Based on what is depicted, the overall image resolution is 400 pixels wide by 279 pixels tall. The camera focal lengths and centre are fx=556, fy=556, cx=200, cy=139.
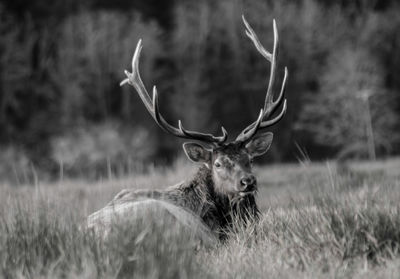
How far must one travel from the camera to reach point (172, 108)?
26922 mm

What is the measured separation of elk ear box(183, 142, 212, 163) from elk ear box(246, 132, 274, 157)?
464mm

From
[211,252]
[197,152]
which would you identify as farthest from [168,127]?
[211,252]

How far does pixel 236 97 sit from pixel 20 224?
26641 mm

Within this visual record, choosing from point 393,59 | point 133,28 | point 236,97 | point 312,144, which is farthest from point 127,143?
point 393,59

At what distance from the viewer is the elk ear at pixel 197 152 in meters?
5.29

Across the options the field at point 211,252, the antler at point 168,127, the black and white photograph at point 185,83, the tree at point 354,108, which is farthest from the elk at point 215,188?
the tree at point 354,108

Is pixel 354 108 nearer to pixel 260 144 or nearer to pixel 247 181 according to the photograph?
pixel 260 144

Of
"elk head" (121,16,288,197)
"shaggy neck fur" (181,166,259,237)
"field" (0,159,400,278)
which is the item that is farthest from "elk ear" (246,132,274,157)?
"field" (0,159,400,278)

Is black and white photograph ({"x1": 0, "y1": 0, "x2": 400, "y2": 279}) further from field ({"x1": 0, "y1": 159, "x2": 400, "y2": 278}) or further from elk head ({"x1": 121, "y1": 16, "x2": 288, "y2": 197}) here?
field ({"x1": 0, "y1": 159, "x2": 400, "y2": 278})

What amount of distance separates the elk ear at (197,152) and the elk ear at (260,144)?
464 millimetres

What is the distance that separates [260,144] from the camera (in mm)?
5559

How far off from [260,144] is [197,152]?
2.21 feet

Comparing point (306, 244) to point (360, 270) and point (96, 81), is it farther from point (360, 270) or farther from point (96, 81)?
point (96, 81)

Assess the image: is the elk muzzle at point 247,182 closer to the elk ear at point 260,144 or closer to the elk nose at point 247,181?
the elk nose at point 247,181
